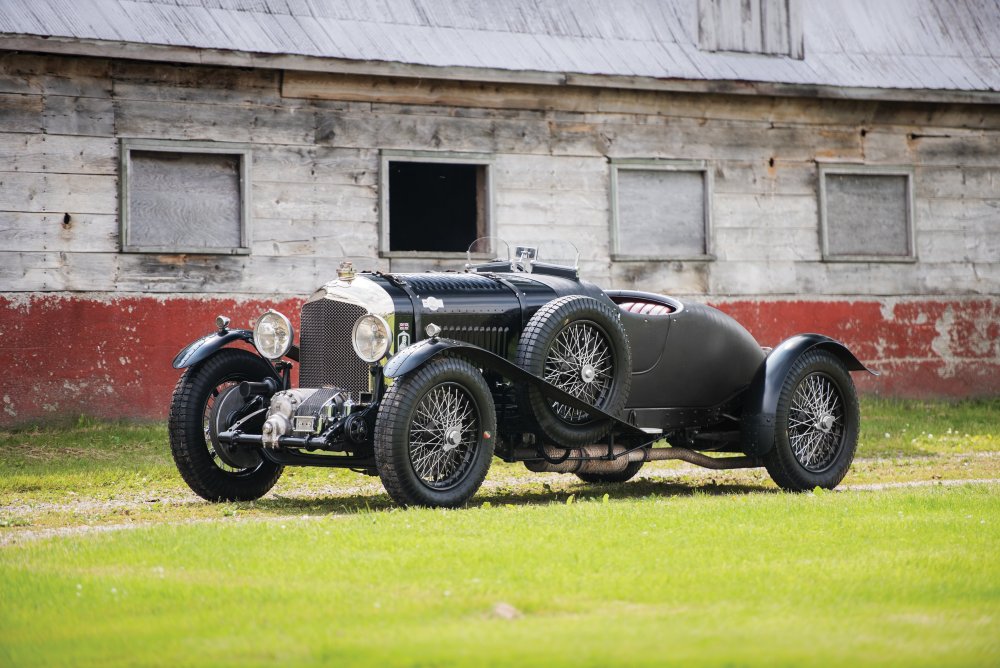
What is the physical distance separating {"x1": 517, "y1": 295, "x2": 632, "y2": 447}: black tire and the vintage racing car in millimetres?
12

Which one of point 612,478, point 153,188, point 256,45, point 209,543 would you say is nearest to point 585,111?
point 256,45

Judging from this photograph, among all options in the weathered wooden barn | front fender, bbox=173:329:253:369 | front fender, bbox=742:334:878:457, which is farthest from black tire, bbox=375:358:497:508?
the weathered wooden barn

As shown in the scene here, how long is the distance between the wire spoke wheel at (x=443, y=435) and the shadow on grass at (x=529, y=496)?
0.32 m

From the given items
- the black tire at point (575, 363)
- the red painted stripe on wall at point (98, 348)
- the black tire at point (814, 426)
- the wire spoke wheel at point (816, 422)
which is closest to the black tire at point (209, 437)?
the black tire at point (575, 363)

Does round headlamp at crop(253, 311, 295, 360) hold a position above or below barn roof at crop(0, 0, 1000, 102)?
below

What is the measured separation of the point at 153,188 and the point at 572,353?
6823mm

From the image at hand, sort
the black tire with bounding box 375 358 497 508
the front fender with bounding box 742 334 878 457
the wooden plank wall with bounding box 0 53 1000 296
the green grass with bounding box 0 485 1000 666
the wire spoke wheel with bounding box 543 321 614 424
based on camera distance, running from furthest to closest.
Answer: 1. the wooden plank wall with bounding box 0 53 1000 296
2. the front fender with bounding box 742 334 878 457
3. the wire spoke wheel with bounding box 543 321 614 424
4. the black tire with bounding box 375 358 497 508
5. the green grass with bounding box 0 485 1000 666

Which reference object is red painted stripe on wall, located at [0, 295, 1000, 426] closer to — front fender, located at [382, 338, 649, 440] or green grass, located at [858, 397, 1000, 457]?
front fender, located at [382, 338, 649, 440]

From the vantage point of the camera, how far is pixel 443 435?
8188mm

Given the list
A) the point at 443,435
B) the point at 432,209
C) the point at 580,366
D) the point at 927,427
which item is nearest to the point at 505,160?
the point at 432,209

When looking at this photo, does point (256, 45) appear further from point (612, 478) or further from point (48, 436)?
point (612, 478)

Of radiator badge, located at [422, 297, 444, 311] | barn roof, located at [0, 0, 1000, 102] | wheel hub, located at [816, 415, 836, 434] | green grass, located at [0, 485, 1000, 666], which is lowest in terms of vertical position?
green grass, located at [0, 485, 1000, 666]

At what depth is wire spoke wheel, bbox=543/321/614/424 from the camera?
8875 mm

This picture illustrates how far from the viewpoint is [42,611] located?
5.16 meters
